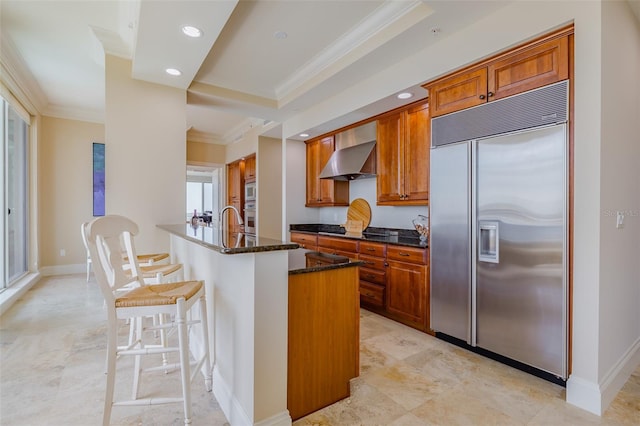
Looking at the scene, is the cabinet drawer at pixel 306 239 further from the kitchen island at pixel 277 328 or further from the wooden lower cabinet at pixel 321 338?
the wooden lower cabinet at pixel 321 338

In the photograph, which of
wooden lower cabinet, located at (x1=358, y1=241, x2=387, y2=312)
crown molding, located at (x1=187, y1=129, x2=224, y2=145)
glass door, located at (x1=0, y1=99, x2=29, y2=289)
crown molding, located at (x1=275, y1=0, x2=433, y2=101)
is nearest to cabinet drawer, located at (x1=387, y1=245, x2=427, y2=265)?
wooden lower cabinet, located at (x1=358, y1=241, x2=387, y2=312)

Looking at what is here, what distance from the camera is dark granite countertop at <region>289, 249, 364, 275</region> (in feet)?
5.45

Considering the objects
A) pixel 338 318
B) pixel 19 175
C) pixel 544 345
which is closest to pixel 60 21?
pixel 19 175

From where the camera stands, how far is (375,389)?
78.0 inches

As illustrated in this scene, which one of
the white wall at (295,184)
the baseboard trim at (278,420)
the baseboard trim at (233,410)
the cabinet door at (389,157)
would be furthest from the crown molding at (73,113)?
the baseboard trim at (278,420)

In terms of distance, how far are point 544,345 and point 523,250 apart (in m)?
0.63

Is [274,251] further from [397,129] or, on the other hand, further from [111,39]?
[111,39]

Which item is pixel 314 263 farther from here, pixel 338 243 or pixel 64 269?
pixel 64 269

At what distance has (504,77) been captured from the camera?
224cm

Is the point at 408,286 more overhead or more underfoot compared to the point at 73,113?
more underfoot

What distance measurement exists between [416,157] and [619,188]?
5.33 feet

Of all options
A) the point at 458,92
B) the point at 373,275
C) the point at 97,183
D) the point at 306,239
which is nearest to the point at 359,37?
the point at 458,92

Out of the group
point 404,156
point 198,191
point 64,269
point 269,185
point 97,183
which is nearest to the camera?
point 404,156

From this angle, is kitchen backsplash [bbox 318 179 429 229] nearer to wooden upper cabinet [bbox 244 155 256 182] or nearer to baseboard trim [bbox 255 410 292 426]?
wooden upper cabinet [bbox 244 155 256 182]
